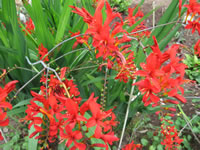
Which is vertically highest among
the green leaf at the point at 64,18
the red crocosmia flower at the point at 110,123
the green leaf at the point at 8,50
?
the green leaf at the point at 64,18

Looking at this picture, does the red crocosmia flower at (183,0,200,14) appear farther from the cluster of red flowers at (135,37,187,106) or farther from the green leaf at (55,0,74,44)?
the green leaf at (55,0,74,44)

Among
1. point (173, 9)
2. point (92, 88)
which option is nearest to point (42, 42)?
point (92, 88)

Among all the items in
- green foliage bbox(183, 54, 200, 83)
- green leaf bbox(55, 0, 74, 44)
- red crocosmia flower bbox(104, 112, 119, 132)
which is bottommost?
green foliage bbox(183, 54, 200, 83)

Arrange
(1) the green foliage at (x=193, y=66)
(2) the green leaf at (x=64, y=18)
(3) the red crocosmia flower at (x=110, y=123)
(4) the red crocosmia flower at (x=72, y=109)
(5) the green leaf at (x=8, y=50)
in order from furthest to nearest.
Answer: (1) the green foliage at (x=193, y=66) → (2) the green leaf at (x=64, y=18) → (5) the green leaf at (x=8, y=50) → (3) the red crocosmia flower at (x=110, y=123) → (4) the red crocosmia flower at (x=72, y=109)

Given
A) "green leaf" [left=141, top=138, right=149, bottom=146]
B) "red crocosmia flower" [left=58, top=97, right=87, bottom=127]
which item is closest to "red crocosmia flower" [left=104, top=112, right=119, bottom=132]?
"red crocosmia flower" [left=58, top=97, right=87, bottom=127]

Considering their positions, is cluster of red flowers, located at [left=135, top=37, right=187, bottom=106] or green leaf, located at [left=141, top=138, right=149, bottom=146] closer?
cluster of red flowers, located at [left=135, top=37, right=187, bottom=106]

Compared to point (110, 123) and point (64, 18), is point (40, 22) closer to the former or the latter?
point (64, 18)

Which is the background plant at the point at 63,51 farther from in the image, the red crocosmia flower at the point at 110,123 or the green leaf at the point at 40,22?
the red crocosmia flower at the point at 110,123

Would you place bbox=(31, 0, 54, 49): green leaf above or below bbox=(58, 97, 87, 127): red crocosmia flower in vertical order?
above

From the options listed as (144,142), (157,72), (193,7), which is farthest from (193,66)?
(157,72)

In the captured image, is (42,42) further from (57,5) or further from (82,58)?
(57,5)

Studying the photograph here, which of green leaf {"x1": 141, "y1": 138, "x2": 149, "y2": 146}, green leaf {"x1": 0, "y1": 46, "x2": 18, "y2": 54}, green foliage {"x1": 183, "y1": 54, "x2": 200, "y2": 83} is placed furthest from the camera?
green foliage {"x1": 183, "y1": 54, "x2": 200, "y2": 83}

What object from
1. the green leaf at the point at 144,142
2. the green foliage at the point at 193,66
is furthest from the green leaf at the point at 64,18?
the green foliage at the point at 193,66

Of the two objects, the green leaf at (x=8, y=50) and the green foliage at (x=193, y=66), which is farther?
the green foliage at (x=193, y=66)
